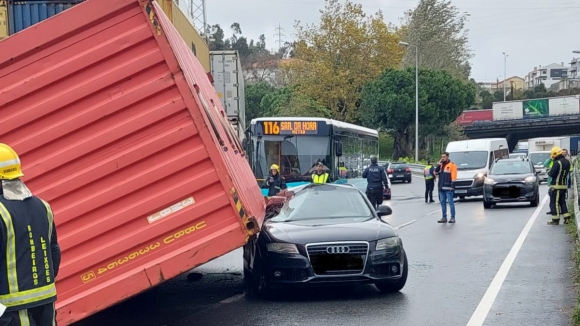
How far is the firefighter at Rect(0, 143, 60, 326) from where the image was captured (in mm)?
4512

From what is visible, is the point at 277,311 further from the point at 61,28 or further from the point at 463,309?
the point at 61,28

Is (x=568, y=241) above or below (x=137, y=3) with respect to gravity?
below

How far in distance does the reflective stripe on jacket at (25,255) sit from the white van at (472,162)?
24.7 meters

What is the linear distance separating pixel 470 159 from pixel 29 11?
1950cm

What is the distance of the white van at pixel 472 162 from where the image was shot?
28344 millimetres

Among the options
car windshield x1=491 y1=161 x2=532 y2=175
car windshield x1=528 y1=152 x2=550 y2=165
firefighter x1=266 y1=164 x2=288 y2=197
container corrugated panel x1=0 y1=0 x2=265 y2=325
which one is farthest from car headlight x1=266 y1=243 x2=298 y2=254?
car windshield x1=528 y1=152 x2=550 y2=165

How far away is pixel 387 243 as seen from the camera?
9688mm

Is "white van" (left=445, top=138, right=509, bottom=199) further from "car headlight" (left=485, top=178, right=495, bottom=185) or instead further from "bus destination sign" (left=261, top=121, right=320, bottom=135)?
"bus destination sign" (left=261, top=121, right=320, bottom=135)

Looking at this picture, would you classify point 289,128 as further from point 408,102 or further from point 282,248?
point 408,102

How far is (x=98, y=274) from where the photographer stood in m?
6.73

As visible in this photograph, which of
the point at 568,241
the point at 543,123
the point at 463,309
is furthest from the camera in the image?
the point at 543,123

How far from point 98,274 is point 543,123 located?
81.3 m

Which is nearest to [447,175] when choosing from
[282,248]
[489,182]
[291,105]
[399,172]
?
[489,182]

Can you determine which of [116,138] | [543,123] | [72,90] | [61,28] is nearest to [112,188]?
[116,138]
